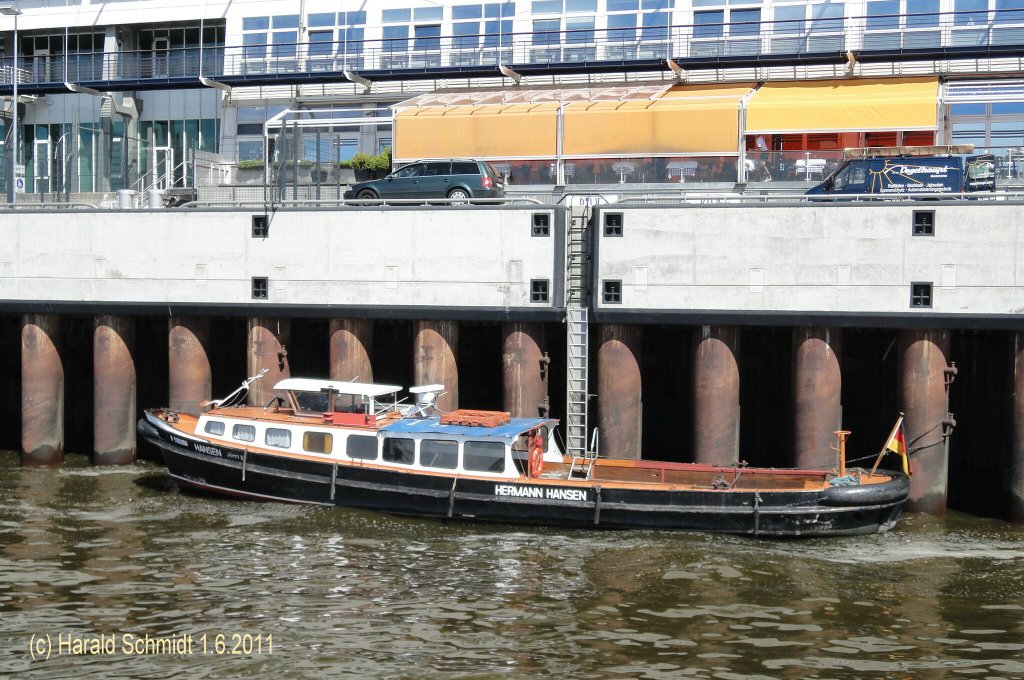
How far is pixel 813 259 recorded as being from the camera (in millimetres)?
24672

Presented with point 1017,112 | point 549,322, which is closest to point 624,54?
point 1017,112

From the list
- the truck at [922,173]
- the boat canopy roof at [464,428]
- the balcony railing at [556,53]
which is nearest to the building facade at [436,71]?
the balcony railing at [556,53]

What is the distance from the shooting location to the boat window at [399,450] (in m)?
23.7

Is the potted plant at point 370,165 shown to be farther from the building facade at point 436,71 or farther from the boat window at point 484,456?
the boat window at point 484,456

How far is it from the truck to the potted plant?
557 inches

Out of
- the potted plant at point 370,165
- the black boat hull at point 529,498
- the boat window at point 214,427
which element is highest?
the potted plant at point 370,165

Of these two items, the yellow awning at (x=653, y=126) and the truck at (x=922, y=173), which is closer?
the truck at (x=922, y=173)

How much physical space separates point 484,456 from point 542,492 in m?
1.41

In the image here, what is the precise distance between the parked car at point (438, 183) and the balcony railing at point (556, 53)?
7.07 meters

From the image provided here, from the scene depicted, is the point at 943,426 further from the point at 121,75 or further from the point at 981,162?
the point at 121,75

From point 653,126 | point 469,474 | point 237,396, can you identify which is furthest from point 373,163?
point 469,474

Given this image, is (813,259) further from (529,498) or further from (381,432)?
(381,432)

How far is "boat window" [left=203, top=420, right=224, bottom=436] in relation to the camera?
82.1ft

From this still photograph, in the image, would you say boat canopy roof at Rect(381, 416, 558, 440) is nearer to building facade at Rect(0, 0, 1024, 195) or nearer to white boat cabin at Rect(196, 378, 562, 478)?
white boat cabin at Rect(196, 378, 562, 478)
